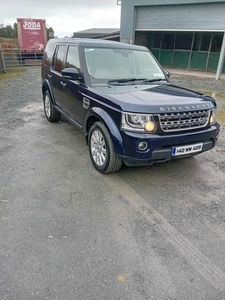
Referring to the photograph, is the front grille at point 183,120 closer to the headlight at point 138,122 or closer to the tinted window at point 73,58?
the headlight at point 138,122

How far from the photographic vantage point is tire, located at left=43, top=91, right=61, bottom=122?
233 inches

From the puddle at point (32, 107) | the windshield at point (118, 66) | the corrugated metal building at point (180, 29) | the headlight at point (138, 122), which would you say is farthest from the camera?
the corrugated metal building at point (180, 29)

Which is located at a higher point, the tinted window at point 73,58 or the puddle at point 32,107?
the tinted window at point 73,58

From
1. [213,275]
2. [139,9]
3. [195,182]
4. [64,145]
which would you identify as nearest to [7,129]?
[64,145]

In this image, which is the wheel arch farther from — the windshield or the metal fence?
the metal fence

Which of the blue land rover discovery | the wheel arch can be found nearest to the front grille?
the blue land rover discovery

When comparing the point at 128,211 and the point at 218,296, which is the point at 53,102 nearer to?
the point at 128,211

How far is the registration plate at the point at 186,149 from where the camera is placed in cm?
320

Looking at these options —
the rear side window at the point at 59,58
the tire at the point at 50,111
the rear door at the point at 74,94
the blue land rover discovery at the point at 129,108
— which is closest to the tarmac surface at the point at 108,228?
the blue land rover discovery at the point at 129,108

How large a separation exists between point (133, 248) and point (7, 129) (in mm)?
4547

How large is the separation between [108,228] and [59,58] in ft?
12.9

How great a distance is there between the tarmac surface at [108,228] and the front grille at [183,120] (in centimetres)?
89

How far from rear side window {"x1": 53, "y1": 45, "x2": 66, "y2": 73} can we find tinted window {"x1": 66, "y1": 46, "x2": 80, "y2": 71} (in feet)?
1.19

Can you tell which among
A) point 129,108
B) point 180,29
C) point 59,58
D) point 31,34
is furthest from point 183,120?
point 31,34
